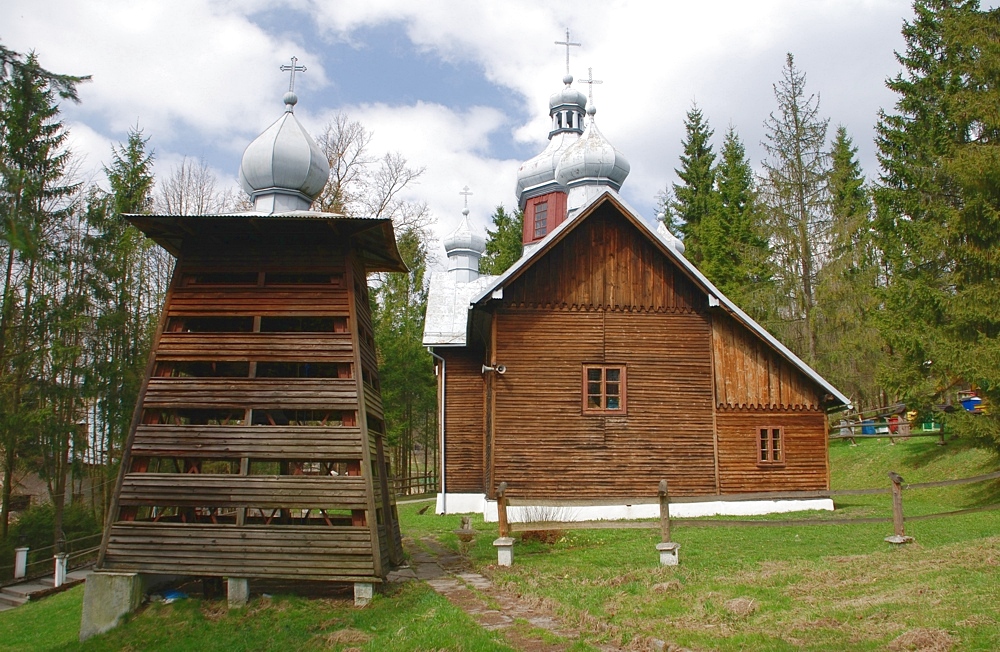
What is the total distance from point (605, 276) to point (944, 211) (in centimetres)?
796

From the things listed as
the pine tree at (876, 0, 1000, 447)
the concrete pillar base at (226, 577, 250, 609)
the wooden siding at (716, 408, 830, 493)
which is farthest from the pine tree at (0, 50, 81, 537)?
the pine tree at (876, 0, 1000, 447)

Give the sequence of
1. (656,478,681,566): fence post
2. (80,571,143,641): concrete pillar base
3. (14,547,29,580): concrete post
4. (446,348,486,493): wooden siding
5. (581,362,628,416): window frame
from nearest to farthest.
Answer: (80,571,143,641): concrete pillar base < (656,478,681,566): fence post < (581,362,628,416): window frame < (14,547,29,580): concrete post < (446,348,486,493): wooden siding

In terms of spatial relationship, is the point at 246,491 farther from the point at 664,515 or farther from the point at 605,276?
the point at 605,276

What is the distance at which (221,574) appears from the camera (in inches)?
389

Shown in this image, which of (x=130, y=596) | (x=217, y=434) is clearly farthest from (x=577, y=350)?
(x=130, y=596)

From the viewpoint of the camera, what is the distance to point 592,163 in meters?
22.2

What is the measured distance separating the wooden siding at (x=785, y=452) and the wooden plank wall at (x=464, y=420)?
7.21 meters

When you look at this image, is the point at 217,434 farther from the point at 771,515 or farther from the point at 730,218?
the point at 730,218

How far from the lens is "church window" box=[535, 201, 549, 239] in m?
28.0

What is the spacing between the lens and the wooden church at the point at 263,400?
10023 millimetres

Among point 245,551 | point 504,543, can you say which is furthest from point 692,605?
point 245,551

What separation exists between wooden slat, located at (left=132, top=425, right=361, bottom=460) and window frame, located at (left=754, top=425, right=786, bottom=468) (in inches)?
460

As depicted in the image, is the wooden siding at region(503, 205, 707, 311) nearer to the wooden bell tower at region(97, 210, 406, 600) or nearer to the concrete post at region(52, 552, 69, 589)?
the wooden bell tower at region(97, 210, 406, 600)

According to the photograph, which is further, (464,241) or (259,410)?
(464,241)
